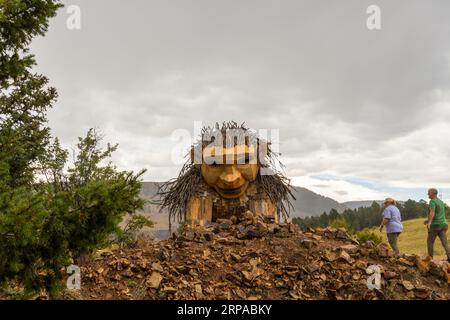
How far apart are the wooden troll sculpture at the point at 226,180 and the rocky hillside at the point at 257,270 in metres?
1.64

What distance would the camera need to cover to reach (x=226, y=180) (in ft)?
28.0

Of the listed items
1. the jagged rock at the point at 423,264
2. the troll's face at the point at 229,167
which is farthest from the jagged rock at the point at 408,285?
the troll's face at the point at 229,167

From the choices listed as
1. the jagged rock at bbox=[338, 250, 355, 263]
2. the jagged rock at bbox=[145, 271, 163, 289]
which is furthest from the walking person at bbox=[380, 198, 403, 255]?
the jagged rock at bbox=[145, 271, 163, 289]

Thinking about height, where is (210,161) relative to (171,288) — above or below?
above

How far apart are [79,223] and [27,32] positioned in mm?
3518

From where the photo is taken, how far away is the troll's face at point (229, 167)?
8602 millimetres

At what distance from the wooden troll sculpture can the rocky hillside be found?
64.5 inches

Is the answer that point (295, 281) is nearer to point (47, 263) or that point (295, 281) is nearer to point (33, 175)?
point (47, 263)

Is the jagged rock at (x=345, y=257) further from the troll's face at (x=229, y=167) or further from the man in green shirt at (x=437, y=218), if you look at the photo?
the man in green shirt at (x=437, y=218)

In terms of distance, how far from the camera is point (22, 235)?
11.6 ft

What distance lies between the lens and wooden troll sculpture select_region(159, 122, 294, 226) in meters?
8.72

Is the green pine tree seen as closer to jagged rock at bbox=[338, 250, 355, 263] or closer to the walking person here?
jagged rock at bbox=[338, 250, 355, 263]
